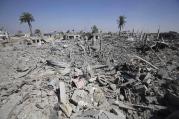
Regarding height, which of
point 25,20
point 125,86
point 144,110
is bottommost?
point 144,110

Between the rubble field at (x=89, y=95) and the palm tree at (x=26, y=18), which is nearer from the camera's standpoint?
the rubble field at (x=89, y=95)

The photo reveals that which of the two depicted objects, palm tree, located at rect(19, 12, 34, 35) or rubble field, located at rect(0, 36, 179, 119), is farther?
palm tree, located at rect(19, 12, 34, 35)

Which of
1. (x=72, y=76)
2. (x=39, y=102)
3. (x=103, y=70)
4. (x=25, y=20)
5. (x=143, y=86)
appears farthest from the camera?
(x=25, y=20)

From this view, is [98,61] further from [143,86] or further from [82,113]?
[82,113]

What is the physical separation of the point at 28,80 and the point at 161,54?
1159cm

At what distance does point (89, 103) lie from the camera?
590 cm

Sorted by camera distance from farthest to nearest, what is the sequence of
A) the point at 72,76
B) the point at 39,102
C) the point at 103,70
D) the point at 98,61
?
the point at 98,61 < the point at 103,70 < the point at 72,76 < the point at 39,102

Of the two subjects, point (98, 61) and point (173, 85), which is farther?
point (98, 61)

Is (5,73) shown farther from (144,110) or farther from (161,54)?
(161,54)

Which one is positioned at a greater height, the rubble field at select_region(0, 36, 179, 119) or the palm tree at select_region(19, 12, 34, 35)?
the palm tree at select_region(19, 12, 34, 35)

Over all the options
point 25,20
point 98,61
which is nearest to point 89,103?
point 98,61

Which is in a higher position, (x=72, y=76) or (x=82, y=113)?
(x=72, y=76)

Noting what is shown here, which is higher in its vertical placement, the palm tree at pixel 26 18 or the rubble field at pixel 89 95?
the palm tree at pixel 26 18

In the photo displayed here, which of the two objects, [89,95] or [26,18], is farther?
[26,18]
